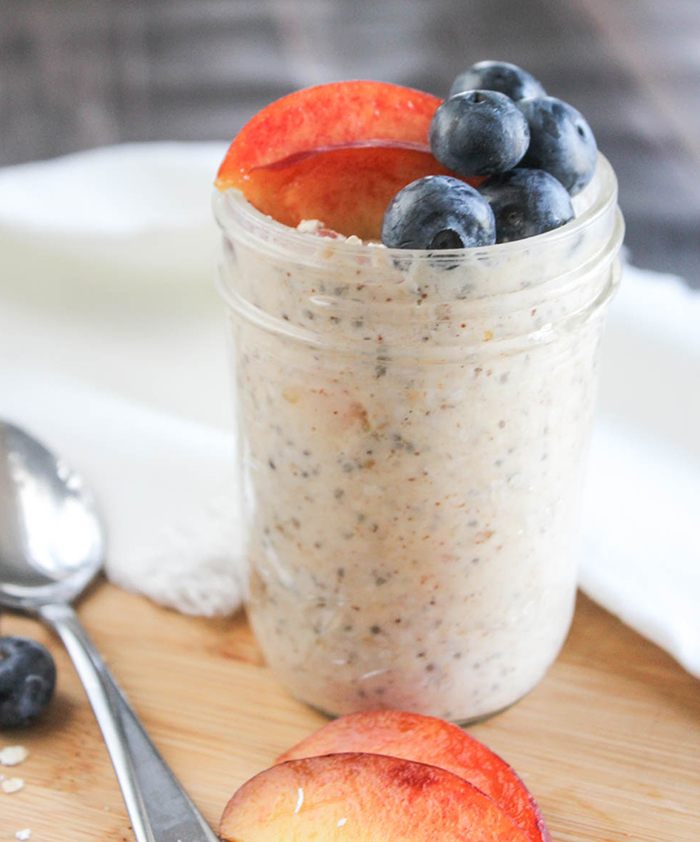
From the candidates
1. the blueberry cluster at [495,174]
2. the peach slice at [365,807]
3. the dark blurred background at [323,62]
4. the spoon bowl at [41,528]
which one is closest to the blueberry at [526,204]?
the blueberry cluster at [495,174]

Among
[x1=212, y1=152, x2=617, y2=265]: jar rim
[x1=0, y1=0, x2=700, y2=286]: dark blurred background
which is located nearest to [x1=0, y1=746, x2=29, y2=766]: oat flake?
[x1=212, y1=152, x2=617, y2=265]: jar rim

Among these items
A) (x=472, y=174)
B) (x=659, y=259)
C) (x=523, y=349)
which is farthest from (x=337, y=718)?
(x=659, y=259)

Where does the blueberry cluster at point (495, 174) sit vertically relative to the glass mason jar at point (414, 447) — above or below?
above

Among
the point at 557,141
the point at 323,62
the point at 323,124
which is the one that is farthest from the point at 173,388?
the point at 323,62

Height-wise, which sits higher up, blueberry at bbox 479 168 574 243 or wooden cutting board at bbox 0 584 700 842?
blueberry at bbox 479 168 574 243

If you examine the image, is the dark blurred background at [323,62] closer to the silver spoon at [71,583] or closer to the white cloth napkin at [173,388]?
the white cloth napkin at [173,388]

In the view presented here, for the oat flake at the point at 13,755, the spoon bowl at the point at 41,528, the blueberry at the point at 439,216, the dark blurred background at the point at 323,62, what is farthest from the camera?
the dark blurred background at the point at 323,62

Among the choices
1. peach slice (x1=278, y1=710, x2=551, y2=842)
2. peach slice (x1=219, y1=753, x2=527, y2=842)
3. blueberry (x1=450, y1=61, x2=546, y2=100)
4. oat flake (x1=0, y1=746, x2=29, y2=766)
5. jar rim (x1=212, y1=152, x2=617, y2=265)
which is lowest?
oat flake (x1=0, y1=746, x2=29, y2=766)

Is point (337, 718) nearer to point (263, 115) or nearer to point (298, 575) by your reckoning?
point (298, 575)

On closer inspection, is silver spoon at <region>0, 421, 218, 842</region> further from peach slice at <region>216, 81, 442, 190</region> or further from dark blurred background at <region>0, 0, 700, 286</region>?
dark blurred background at <region>0, 0, 700, 286</region>
